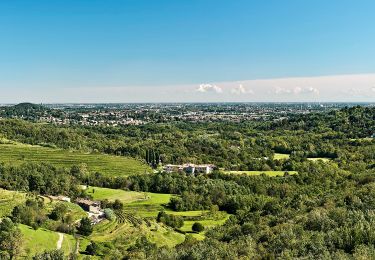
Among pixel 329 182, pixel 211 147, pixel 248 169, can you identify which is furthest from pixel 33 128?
pixel 329 182

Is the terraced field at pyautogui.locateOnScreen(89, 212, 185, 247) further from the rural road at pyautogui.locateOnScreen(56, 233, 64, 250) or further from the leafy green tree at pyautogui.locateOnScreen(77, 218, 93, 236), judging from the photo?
the rural road at pyautogui.locateOnScreen(56, 233, 64, 250)

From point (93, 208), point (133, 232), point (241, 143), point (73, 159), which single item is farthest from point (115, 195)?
point (241, 143)

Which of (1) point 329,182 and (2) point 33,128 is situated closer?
(1) point 329,182

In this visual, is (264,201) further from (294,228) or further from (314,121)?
(314,121)

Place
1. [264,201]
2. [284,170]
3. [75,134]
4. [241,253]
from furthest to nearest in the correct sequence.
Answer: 1. [75,134]
2. [284,170]
3. [264,201]
4. [241,253]

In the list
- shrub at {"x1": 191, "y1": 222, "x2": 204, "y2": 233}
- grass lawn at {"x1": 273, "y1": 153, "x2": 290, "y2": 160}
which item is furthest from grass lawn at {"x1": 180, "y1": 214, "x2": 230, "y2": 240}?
grass lawn at {"x1": 273, "y1": 153, "x2": 290, "y2": 160}

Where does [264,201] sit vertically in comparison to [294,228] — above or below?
below

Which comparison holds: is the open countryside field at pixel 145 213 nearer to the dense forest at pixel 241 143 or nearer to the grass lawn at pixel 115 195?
the grass lawn at pixel 115 195
